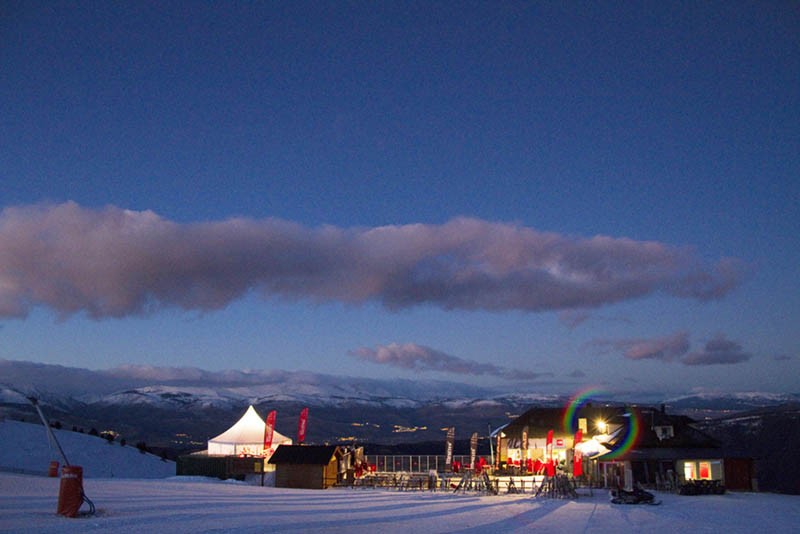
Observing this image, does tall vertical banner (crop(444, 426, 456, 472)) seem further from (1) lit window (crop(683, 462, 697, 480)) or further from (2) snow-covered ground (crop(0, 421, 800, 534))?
(1) lit window (crop(683, 462, 697, 480))

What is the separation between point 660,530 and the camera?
19.6 meters

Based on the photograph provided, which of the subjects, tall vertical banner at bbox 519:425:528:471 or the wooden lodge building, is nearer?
the wooden lodge building

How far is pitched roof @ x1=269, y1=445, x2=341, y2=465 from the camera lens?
4588cm

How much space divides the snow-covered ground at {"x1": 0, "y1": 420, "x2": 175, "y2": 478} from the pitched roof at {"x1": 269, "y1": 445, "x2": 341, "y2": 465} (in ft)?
55.0

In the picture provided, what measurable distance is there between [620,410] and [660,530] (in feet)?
142

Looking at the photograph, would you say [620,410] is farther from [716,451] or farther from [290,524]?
[290,524]

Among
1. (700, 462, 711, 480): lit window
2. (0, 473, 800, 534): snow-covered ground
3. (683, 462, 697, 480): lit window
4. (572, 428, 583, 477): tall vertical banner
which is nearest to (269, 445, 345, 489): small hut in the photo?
(0, 473, 800, 534): snow-covered ground

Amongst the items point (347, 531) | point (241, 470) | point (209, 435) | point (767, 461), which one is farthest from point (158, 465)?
point (209, 435)

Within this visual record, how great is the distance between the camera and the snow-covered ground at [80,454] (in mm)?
53781

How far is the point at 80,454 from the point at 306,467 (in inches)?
962

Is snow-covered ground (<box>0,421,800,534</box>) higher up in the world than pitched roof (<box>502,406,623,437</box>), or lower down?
lower down

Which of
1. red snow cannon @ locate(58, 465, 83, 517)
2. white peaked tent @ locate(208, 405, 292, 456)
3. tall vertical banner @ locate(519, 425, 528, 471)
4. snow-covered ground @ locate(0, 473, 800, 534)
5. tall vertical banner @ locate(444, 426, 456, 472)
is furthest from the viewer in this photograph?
white peaked tent @ locate(208, 405, 292, 456)

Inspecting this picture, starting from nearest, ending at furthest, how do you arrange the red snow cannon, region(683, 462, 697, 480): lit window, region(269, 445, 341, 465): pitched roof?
the red snow cannon < region(683, 462, 697, 480): lit window < region(269, 445, 341, 465): pitched roof

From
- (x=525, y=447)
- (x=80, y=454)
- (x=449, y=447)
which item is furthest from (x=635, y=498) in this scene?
(x=80, y=454)
